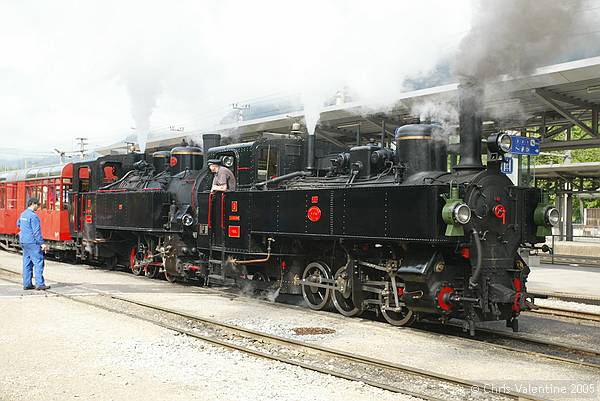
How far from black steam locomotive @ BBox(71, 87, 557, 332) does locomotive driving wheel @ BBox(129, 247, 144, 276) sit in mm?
2271

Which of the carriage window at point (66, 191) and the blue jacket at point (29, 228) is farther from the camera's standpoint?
the carriage window at point (66, 191)

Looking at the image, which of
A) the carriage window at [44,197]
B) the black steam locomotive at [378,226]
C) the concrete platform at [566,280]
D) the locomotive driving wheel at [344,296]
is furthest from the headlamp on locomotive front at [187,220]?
the carriage window at [44,197]

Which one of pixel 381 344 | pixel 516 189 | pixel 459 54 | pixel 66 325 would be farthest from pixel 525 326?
pixel 66 325

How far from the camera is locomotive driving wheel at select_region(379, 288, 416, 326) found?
8052 mm

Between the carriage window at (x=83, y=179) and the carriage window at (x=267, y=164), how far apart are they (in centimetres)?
836

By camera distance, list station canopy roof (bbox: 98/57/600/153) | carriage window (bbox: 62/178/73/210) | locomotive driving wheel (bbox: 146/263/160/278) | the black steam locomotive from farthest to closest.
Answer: carriage window (bbox: 62/178/73/210) → locomotive driving wheel (bbox: 146/263/160/278) → station canopy roof (bbox: 98/57/600/153) → the black steam locomotive

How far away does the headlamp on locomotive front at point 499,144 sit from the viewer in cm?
747

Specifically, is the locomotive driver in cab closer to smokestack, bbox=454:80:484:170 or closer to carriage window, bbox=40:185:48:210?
smokestack, bbox=454:80:484:170

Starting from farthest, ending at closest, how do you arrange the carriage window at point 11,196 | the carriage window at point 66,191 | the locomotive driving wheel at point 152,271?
1. the carriage window at point 11,196
2. the carriage window at point 66,191
3. the locomotive driving wheel at point 152,271

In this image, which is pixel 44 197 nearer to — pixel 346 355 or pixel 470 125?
pixel 346 355

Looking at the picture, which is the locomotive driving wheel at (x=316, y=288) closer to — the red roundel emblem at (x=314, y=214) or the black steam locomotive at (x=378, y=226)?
the black steam locomotive at (x=378, y=226)

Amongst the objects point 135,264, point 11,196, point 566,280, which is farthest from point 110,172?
point 566,280

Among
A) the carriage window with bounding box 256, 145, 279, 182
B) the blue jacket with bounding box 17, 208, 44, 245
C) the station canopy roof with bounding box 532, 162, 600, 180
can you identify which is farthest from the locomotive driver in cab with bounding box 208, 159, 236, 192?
the station canopy roof with bounding box 532, 162, 600, 180

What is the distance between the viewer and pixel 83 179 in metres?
16.9
